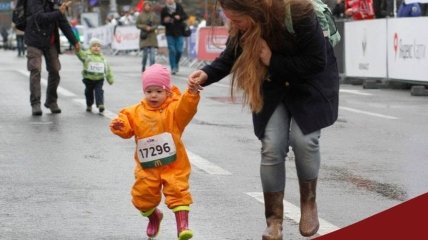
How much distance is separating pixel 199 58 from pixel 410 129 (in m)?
19.0

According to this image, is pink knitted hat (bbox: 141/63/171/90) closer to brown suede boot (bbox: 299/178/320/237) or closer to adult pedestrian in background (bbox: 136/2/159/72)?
brown suede boot (bbox: 299/178/320/237)

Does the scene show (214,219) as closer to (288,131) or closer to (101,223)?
(101,223)

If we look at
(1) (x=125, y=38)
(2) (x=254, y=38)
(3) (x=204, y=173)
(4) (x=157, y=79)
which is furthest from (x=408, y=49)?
(1) (x=125, y=38)

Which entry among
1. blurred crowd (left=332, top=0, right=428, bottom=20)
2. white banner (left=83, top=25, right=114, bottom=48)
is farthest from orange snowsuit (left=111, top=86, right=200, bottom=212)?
white banner (left=83, top=25, right=114, bottom=48)

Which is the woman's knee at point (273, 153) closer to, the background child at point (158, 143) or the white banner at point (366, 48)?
the background child at point (158, 143)

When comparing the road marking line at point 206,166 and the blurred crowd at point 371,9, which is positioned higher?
the blurred crowd at point 371,9

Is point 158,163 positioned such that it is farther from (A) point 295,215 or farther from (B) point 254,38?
(A) point 295,215

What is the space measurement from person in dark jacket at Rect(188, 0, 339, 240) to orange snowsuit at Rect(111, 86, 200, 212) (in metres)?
0.37

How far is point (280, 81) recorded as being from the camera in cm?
629

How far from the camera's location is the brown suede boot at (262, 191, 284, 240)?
635cm

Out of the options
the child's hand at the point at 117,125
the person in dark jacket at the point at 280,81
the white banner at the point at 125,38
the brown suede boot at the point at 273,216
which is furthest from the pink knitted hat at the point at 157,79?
the white banner at the point at 125,38

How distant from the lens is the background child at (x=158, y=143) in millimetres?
6508

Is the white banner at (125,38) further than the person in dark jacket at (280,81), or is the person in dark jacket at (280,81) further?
the white banner at (125,38)

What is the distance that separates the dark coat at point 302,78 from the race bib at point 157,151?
46cm
